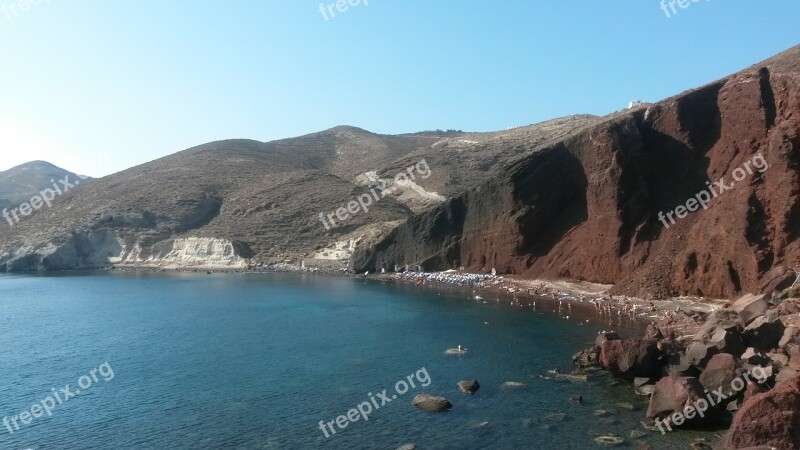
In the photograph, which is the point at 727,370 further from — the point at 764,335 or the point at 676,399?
the point at 764,335

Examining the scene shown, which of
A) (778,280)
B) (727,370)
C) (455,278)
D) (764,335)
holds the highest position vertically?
(778,280)

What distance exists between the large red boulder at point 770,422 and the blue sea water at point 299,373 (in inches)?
123

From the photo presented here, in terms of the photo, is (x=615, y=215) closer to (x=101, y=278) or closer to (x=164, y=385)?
(x=164, y=385)

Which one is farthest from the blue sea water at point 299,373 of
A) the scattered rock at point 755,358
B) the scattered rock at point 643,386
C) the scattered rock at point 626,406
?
the scattered rock at point 755,358

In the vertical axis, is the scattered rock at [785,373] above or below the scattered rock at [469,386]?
above

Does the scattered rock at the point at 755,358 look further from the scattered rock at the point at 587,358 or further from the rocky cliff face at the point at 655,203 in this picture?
the rocky cliff face at the point at 655,203

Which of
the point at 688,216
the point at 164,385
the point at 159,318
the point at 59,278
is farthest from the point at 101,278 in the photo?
the point at 688,216

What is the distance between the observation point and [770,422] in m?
20.0

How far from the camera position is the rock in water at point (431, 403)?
27797 millimetres

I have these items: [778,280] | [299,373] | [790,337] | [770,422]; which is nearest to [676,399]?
[770,422]

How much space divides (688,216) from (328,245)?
224 ft

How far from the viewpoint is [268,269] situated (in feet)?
350

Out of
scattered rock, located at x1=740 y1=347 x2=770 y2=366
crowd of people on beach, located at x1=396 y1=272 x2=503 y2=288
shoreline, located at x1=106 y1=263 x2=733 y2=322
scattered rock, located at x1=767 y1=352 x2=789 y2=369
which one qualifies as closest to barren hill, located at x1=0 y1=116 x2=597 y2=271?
shoreline, located at x1=106 y1=263 x2=733 y2=322

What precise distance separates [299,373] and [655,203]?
41933mm
